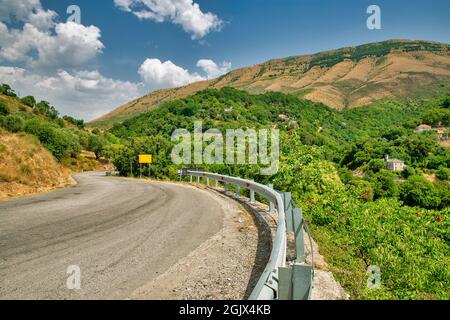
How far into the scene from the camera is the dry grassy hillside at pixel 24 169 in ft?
44.6

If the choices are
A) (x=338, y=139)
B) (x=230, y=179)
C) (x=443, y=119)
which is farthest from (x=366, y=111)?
(x=230, y=179)

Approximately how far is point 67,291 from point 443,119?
7941 inches

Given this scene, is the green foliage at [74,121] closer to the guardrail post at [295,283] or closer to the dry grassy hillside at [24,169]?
the dry grassy hillside at [24,169]

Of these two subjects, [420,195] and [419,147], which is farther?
[419,147]

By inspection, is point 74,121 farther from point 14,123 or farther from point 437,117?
point 437,117

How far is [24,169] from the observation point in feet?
49.7

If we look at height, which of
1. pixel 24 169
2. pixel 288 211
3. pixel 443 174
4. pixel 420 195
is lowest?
pixel 420 195

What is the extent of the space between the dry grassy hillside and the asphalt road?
382cm

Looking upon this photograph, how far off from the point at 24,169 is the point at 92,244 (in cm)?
1171

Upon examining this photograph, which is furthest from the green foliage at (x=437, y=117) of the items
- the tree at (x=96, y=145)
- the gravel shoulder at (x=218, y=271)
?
the gravel shoulder at (x=218, y=271)

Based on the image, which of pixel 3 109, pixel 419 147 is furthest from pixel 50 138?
pixel 419 147

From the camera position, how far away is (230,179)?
50.1 feet

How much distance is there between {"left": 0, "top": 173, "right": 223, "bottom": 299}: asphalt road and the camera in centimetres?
407

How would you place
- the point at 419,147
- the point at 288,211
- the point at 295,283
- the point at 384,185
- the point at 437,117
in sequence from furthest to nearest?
the point at 437,117
the point at 419,147
the point at 384,185
the point at 288,211
the point at 295,283
